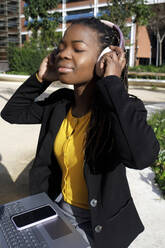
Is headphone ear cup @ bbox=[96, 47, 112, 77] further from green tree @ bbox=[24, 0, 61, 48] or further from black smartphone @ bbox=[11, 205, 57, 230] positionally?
green tree @ bbox=[24, 0, 61, 48]

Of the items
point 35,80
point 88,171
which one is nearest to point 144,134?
point 88,171

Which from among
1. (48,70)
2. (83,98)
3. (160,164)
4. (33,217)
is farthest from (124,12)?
(33,217)

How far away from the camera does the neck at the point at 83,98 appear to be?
4.85 ft

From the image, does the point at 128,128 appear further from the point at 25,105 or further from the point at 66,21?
the point at 66,21

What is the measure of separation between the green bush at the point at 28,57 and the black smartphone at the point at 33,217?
818 inches

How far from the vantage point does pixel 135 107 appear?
1.23m

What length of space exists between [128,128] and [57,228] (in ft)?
1.87

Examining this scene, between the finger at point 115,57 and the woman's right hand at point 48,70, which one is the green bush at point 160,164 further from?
the finger at point 115,57

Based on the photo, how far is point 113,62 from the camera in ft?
4.21

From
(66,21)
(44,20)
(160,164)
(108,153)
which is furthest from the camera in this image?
(66,21)

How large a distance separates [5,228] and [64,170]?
46cm

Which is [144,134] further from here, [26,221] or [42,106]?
[42,106]

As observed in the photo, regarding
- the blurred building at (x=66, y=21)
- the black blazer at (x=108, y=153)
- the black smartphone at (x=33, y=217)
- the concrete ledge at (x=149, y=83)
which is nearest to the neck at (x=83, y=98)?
the black blazer at (x=108, y=153)

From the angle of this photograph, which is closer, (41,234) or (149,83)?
(41,234)
